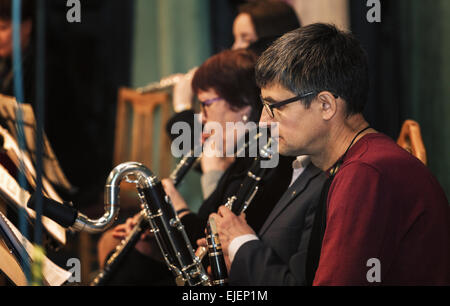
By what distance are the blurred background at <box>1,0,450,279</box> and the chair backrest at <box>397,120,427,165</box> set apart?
93cm

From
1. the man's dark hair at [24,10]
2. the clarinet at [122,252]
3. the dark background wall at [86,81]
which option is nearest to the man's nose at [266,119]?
the clarinet at [122,252]

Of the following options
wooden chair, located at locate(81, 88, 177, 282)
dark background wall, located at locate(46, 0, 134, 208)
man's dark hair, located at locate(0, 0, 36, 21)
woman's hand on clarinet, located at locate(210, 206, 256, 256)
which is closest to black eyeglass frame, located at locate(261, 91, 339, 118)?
woman's hand on clarinet, located at locate(210, 206, 256, 256)

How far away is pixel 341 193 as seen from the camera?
3.63 ft

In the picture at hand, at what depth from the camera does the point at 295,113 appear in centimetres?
131

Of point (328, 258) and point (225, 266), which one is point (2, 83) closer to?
point (225, 266)

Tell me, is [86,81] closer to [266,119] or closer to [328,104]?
[266,119]

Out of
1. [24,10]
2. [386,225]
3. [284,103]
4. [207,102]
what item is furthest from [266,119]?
[24,10]

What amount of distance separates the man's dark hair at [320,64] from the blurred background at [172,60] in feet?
4.64

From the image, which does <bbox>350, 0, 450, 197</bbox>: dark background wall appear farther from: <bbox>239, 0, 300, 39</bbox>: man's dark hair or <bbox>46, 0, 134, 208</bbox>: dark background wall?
<bbox>46, 0, 134, 208</bbox>: dark background wall

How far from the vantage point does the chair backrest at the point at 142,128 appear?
3428mm

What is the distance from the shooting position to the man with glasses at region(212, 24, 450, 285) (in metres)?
1.08

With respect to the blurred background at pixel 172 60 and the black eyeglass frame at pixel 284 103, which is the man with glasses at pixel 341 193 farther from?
the blurred background at pixel 172 60

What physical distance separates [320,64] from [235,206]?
1.74 feet
